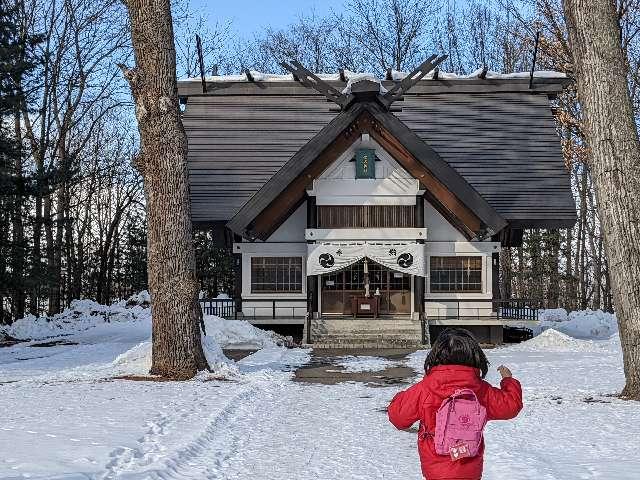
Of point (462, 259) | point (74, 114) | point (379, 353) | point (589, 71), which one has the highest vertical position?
point (74, 114)

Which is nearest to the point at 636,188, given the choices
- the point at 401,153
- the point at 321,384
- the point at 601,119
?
the point at 601,119

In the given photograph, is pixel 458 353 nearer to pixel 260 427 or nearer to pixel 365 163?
pixel 260 427

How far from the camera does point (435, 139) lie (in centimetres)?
2631

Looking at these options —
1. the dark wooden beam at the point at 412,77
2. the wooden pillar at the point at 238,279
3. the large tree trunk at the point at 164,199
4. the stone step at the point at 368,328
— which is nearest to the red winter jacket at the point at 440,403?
the large tree trunk at the point at 164,199

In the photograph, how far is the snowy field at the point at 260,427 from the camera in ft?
20.3

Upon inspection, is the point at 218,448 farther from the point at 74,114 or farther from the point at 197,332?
the point at 74,114

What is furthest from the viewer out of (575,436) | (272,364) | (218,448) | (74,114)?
(74,114)

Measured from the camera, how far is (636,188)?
9.38 m

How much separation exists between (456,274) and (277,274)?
576cm

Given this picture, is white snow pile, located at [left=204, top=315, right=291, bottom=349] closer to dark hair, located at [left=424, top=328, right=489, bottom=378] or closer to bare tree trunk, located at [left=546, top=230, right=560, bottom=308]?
dark hair, located at [left=424, top=328, right=489, bottom=378]

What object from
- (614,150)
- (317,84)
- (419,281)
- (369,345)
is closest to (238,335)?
(369,345)

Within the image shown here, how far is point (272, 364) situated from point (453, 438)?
1194 cm

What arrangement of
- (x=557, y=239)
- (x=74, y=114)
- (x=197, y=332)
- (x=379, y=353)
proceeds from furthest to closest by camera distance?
(x=557, y=239) → (x=74, y=114) → (x=379, y=353) → (x=197, y=332)

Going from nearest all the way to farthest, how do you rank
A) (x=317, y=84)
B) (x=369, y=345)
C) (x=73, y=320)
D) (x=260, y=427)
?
(x=260, y=427), (x=369, y=345), (x=317, y=84), (x=73, y=320)
